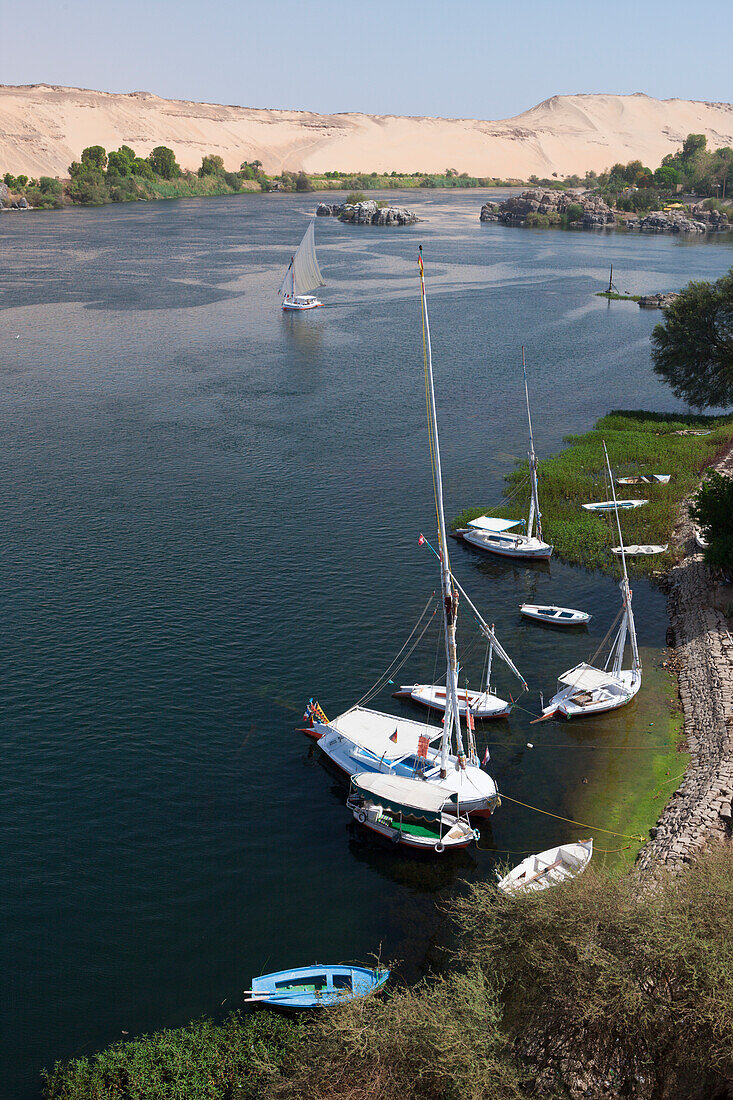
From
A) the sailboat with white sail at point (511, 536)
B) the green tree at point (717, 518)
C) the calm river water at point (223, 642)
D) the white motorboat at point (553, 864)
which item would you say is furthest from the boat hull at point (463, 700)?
the sailboat with white sail at point (511, 536)

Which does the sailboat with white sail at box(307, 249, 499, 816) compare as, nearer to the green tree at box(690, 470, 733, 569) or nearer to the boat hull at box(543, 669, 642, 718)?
the boat hull at box(543, 669, 642, 718)

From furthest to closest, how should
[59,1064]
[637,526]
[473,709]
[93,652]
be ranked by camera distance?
[637,526] → [93,652] → [473,709] → [59,1064]

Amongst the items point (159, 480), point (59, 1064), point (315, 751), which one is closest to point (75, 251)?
point (159, 480)

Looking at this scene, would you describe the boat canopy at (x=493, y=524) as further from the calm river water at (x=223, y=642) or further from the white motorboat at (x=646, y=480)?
the white motorboat at (x=646, y=480)

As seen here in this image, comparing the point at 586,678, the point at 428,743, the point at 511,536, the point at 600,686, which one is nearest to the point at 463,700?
the point at 428,743

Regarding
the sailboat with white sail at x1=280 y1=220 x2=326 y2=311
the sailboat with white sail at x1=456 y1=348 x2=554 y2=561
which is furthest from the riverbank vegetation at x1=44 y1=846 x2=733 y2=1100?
the sailboat with white sail at x1=280 y1=220 x2=326 y2=311

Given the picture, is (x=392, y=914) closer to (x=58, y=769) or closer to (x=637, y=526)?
(x=58, y=769)
